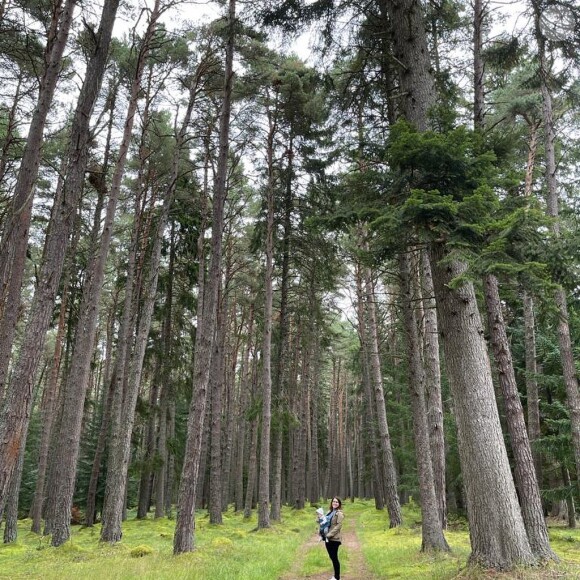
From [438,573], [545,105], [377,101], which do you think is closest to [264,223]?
[377,101]

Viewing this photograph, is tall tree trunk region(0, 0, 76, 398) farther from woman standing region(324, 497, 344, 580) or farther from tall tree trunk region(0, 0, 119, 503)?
woman standing region(324, 497, 344, 580)

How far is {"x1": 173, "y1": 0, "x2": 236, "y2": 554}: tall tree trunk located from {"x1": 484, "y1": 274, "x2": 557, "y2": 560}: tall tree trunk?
215 inches

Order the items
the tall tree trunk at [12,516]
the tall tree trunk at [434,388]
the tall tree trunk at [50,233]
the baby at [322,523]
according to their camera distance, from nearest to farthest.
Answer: the tall tree trunk at [50,233] < the baby at [322,523] < the tall tree trunk at [434,388] < the tall tree trunk at [12,516]

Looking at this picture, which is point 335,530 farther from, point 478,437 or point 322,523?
point 478,437

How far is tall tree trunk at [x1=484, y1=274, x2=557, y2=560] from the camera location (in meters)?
6.20

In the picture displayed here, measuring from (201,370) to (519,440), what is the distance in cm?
608

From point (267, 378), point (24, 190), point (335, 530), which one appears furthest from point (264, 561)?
point (24, 190)

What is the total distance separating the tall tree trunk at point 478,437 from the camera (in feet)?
18.2

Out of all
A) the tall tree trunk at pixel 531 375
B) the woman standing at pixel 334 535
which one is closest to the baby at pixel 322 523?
the woman standing at pixel 334 535

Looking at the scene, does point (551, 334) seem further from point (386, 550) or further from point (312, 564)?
point (312, 564)

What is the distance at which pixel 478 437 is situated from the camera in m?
5.99

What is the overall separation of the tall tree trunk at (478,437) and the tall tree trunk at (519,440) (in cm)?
66

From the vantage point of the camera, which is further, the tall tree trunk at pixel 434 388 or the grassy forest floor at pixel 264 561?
the tall tree trunk at pixel 434 388

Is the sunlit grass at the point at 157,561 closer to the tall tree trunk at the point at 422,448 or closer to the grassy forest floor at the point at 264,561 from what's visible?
the grassy forest floor at the point at 264,561
